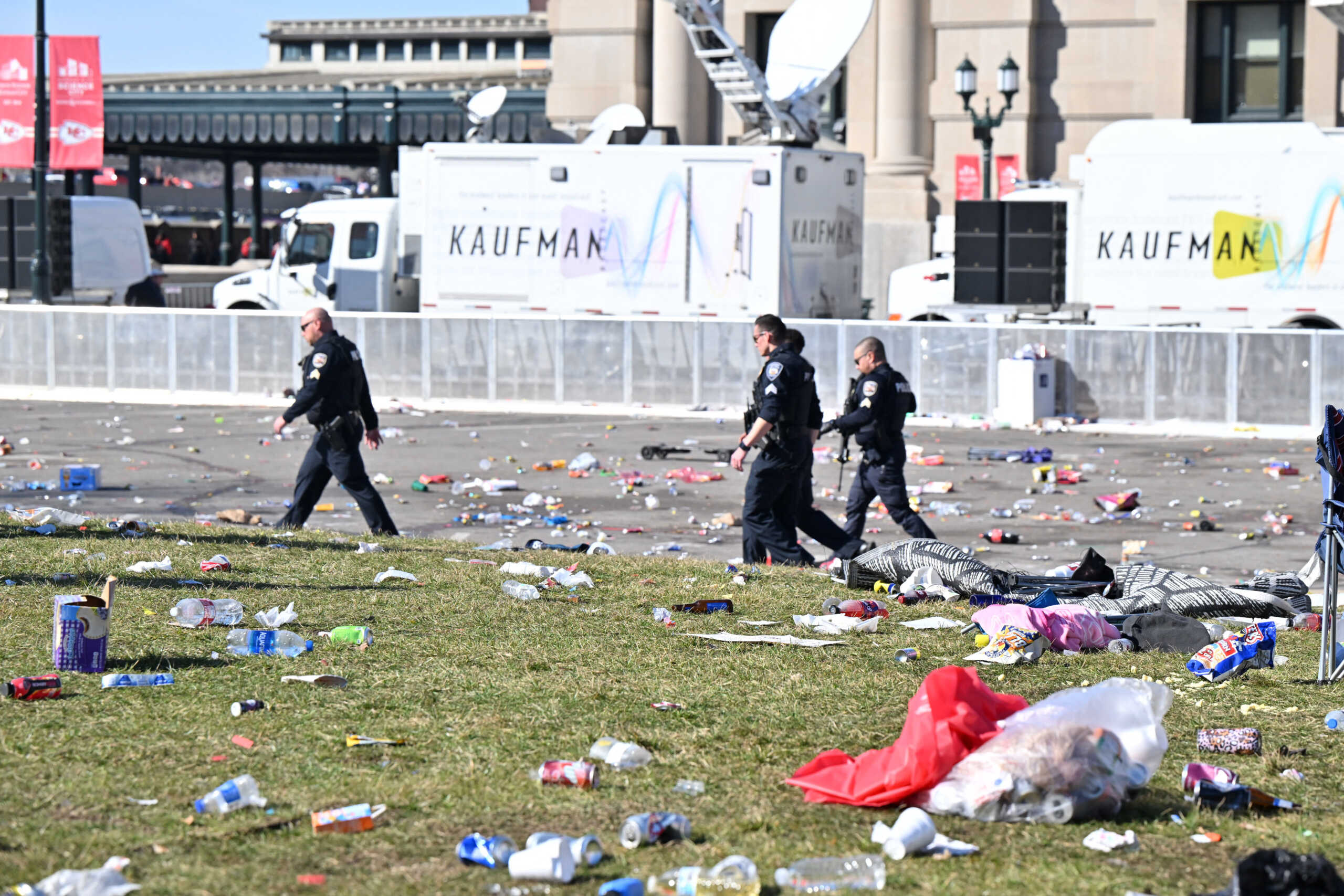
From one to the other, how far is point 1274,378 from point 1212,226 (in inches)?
192

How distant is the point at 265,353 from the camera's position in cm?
2455

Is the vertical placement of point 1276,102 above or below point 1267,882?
above

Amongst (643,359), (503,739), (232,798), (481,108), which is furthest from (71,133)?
(232,798)

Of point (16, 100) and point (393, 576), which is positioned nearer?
point (393, 576)

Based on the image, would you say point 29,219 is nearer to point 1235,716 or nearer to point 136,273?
point 136,273

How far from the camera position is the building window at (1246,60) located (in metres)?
39.2

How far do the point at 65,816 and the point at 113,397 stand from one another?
2048 cm

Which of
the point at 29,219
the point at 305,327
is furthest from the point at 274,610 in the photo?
the point at 29,219

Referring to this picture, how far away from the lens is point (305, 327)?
43.0 ft

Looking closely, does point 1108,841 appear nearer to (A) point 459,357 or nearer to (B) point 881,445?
(B) point 881,445

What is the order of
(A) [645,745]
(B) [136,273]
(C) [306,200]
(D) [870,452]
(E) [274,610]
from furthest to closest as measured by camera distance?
(C) [306,200]
(B) [136,273]
(D) [870,452]
(E) [274,610]
(A) [645,745]

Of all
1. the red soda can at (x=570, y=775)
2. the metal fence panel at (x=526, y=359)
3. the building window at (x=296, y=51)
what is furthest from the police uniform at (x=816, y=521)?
the building window at (x=296, y=51)

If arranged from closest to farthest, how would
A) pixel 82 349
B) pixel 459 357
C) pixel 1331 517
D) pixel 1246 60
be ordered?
pixel 1331 517 < pixel 459 357 < pixel 82 349 < pixel 1246 60

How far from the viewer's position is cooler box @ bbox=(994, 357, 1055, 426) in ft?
69.6
